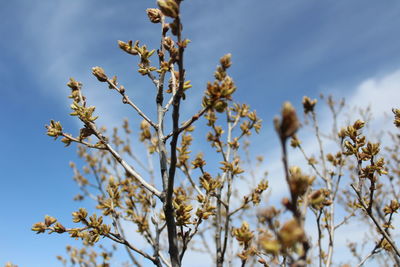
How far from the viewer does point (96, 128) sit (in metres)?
2.21

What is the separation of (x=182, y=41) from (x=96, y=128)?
Answer: 1.18 metres

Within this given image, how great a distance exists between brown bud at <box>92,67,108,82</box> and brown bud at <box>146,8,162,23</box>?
2.01ft

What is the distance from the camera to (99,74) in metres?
2.28

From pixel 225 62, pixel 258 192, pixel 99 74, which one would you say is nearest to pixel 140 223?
pixel 258 192

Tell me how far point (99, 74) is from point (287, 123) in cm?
191

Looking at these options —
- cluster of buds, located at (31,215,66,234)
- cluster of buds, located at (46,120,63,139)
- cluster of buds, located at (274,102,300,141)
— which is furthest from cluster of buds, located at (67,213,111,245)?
cluster of buds, located at (274,102,300,141)

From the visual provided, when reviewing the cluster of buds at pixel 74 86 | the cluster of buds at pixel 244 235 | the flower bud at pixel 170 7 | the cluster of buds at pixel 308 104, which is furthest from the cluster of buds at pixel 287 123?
the cluster of buds at pixel 308 104

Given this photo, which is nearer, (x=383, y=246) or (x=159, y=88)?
(x=159, y=88)

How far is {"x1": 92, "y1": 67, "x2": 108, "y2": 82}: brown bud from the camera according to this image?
227 cm

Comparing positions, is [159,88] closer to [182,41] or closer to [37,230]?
[182,41]

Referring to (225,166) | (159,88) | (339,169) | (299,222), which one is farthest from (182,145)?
(299,222)

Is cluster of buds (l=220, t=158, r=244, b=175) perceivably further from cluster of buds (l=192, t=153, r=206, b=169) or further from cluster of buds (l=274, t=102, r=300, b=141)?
cluster of buds (l=274, t=102, r=300, b=141)

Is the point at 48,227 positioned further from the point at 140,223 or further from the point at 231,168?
the point at 231,168

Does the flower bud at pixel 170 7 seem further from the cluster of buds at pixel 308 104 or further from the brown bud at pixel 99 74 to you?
the cluster of buds at pixel 308 104
